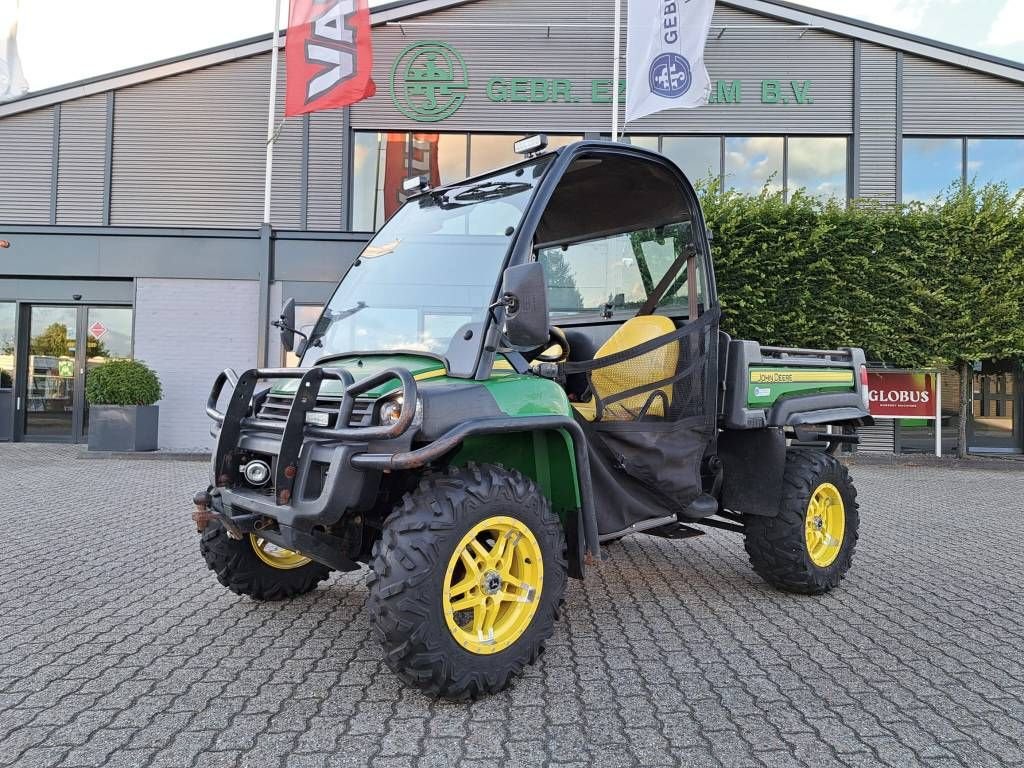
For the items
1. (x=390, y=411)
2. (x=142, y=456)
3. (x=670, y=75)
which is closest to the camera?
(x=390, y=411)

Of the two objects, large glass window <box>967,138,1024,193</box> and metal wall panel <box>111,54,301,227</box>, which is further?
metal wall panel <box>111,54,301,227</box>

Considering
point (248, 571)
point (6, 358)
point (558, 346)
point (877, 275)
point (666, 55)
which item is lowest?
point (248, 571)

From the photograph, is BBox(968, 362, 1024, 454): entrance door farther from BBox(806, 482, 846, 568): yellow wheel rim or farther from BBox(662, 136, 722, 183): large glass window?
BBox(806, 482, 846, 568): yellow wheel rim

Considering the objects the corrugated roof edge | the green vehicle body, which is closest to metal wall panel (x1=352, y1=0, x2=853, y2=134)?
the corrugated roof edge

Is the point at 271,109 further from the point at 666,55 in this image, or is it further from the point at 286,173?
the point at 666,55

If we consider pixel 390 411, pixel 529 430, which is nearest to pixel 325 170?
pixel 529 430

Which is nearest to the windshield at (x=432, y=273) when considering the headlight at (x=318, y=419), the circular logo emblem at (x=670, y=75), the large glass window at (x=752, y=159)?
the headlight at (x=318, y=419)

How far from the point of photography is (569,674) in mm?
3240

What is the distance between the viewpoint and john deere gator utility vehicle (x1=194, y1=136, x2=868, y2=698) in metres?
2.80

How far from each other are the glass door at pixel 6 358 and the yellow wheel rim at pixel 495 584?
50.8ft

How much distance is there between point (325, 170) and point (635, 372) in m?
12.5

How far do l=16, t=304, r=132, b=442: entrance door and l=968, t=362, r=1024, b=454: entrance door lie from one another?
1731 cm

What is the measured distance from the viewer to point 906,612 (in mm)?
4258

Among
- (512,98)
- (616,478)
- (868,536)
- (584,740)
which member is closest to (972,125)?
(512,98)
